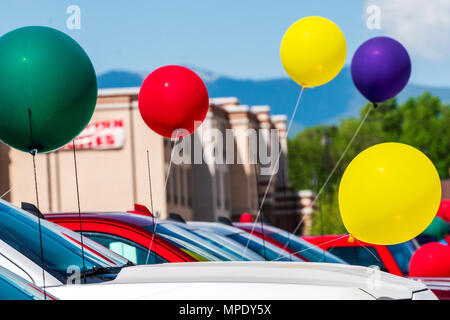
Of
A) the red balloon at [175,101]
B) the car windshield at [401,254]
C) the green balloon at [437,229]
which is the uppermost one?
the red balloon at [175,101]

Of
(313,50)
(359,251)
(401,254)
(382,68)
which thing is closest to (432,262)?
(359,251)

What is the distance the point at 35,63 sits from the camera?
513cm

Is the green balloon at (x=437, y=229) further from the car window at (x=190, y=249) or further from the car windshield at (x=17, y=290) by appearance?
the car windshield at (x=17, y=290)

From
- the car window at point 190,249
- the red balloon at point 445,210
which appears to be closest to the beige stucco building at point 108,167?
the red balloon at point 445,210

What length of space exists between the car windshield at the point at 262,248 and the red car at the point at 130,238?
5.67 feet

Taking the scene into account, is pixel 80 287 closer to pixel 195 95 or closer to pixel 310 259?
pixel 195 95

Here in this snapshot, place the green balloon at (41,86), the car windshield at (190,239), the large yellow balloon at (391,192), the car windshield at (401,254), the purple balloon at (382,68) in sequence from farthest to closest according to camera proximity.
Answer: the purple balloon at (382,68)
the car windshield at (401,254)
the car windshield at (190,239)
the large yellow balloon at (391,192)
the green balloon at (41,86)

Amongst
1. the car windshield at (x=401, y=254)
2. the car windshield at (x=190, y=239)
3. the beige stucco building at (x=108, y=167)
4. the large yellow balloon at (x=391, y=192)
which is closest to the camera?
the large yellow balloon at (x=391, y=192)

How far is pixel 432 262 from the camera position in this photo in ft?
28.9

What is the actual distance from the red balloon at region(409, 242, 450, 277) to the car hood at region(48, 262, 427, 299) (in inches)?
194

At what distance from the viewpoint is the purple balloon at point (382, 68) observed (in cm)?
1128

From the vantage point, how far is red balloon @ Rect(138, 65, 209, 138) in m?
7.92
